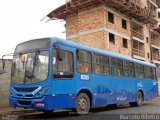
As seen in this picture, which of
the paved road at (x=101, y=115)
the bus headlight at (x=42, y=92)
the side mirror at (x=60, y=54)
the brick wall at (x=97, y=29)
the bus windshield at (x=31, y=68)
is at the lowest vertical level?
the paved road at (x=101, y=115)

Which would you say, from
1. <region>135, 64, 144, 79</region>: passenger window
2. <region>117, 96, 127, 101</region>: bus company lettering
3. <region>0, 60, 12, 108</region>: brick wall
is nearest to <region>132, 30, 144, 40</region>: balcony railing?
<region>135, 64, 144, 79</region>: passenger window

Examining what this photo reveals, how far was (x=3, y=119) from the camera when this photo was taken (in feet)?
37.1

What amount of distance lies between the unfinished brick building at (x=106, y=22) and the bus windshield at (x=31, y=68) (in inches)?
754

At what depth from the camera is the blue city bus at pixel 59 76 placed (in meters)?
11.1

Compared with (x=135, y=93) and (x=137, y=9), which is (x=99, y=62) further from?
(x=137, y=9)

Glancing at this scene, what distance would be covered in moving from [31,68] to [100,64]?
13.7 ft

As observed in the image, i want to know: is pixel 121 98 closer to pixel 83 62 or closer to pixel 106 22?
pixel 83 62

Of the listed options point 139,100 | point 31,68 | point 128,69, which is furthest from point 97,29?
point 31,68

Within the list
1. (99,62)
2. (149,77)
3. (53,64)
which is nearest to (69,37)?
(149,77)

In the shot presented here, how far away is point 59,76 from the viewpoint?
11.5 metres

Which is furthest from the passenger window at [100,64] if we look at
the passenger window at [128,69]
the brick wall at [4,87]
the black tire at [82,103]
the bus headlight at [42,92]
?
the brick wall at [4,87]

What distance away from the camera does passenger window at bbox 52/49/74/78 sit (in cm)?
1144

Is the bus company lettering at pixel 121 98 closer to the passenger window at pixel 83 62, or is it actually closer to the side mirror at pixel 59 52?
the passenger window at pixel 83 62

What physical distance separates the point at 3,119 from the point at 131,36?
90.5ft
